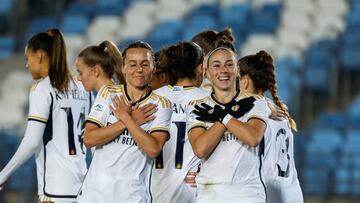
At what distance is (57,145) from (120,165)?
1.04 meters

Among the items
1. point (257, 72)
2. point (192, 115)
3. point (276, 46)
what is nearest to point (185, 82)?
point (257, 72)

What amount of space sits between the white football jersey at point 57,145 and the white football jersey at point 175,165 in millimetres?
519

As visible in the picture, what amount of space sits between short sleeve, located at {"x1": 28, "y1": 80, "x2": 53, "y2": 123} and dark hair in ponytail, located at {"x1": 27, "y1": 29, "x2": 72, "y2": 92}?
0.23ft

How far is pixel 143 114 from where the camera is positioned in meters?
5.82

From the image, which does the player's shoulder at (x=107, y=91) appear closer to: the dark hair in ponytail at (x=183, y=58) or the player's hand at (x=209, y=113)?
the player's hand at (x=209, y=113)

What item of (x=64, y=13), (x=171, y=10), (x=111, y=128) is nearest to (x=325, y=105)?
(x=171, y=10)

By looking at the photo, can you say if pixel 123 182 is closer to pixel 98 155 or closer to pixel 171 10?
pixel 98 155

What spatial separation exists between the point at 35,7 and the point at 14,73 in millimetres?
2396

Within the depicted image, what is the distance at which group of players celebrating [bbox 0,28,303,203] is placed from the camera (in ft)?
19.0

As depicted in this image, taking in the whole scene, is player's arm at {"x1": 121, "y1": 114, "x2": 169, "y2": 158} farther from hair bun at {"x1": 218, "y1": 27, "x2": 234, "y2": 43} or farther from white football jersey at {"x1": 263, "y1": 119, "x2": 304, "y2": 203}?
hair bun at {"x1": 218, "y1": 27, "x2": 234, "y2": 43}

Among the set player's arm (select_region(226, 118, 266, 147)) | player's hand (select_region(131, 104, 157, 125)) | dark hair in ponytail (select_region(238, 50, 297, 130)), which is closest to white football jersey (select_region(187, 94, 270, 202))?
player's arm (select_region(226, 118, 266, 147))

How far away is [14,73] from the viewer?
1611 centimetres

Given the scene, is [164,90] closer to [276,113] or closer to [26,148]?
[276,113]

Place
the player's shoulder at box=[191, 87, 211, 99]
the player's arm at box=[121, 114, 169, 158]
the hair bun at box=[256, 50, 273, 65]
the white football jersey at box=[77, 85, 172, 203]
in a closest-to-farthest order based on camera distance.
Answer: the player's arm at box=[121, 114, 169, 158] → the white football jersey at box=[77, 85, 172, 203] → the player's shoulder at box=[191, 87, 211, 99] → the hair bun at box=[256, 50, 273, 65]
